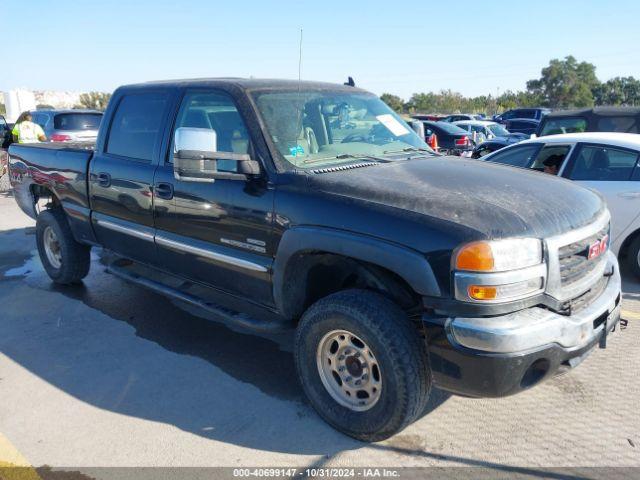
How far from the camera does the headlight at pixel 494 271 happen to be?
2.55m

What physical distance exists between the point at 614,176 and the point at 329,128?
11.7ft

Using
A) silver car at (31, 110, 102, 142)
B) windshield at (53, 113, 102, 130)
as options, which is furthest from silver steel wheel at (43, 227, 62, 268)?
windshield at (53, 113, 102, 130)

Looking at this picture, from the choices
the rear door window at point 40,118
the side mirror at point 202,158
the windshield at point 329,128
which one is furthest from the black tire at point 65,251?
the rear door window at point 40,118

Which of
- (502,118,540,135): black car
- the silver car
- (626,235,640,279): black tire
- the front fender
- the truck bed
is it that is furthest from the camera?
(502,118,540,135): black car

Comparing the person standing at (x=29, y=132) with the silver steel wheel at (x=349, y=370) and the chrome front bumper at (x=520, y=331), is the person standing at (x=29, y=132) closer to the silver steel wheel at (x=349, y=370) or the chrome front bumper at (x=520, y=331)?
the silver steel wheel at (x=349, y=370)

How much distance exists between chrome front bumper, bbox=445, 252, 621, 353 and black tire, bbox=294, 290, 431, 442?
0.96ft

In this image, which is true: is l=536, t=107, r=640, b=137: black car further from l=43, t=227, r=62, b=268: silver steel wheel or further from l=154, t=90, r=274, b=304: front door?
l=43, t=227, r=62, b=268: silver steel wheel

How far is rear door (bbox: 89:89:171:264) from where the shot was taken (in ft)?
14.0

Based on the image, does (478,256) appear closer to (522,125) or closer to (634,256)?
(634,256)

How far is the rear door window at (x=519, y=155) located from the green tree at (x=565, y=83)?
58.8 m

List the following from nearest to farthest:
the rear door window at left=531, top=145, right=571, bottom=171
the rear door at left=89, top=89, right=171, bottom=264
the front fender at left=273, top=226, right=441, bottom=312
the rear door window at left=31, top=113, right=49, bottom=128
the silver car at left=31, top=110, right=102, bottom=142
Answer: the front fender at left=273, top=226, right=441, bottom=312 → the rear door at left=89, top=89, right=171, bottom=264 → the rear door window at left=531, top=145, right=571, bottom=171 → the silver car at left=31, top=110, right=102, bottom=142 → the rear door window at left=31, top=113, right=49, bottom=128

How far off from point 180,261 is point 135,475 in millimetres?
1638

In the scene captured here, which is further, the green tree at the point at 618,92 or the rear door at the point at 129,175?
the green tree at the point at 618,92

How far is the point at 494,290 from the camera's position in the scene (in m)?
2.57
